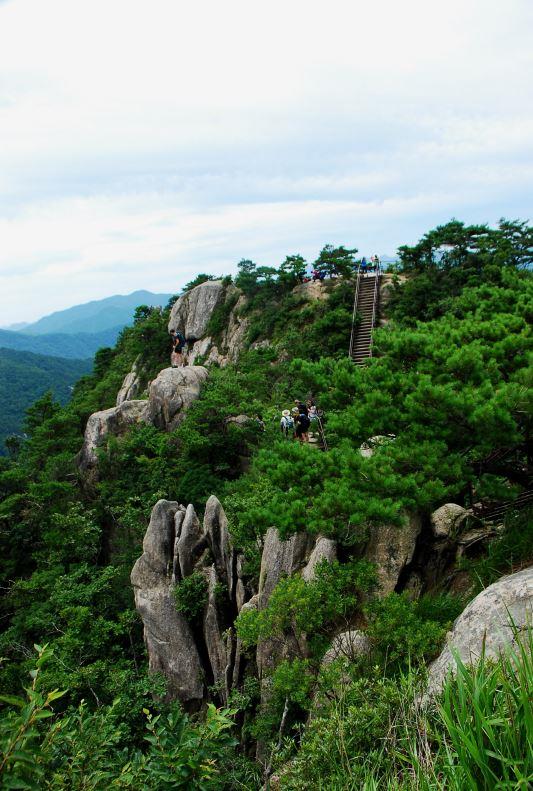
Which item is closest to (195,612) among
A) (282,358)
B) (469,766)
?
(469,766)

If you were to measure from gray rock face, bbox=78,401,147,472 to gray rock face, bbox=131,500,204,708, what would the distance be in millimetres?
11226

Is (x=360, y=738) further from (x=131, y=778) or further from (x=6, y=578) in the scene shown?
(x=6, y=578)

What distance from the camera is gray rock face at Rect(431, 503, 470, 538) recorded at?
1017 cm

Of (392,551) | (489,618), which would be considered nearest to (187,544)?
(392,551)

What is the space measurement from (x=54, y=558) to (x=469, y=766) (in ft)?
65.2

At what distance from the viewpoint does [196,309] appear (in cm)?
3975

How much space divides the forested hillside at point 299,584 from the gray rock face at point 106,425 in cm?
246

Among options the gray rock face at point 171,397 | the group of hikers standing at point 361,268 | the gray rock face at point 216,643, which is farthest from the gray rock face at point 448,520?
the group of hikers standing at point 361,268

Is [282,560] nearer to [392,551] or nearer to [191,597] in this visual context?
[392,551]

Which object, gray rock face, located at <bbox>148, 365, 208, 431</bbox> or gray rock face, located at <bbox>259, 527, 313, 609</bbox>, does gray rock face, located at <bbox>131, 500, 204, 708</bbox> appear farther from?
gray rock face, located at <bbox>148, 365, 208, 431</bbox>

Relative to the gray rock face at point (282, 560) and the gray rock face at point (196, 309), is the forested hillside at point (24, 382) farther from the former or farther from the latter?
the gray rock face at point (282, 560)

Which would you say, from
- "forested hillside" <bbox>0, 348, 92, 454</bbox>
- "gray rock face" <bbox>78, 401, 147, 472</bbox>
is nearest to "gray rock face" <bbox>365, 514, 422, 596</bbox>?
"gray rock face" <bbox>78, 401, 147, 472</bbox>

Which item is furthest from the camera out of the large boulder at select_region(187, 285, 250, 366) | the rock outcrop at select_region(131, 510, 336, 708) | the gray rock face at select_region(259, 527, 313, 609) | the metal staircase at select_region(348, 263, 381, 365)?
the large boulder at select_region(187, 285, 250, 366)

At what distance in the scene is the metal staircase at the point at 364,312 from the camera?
25.9 meters
